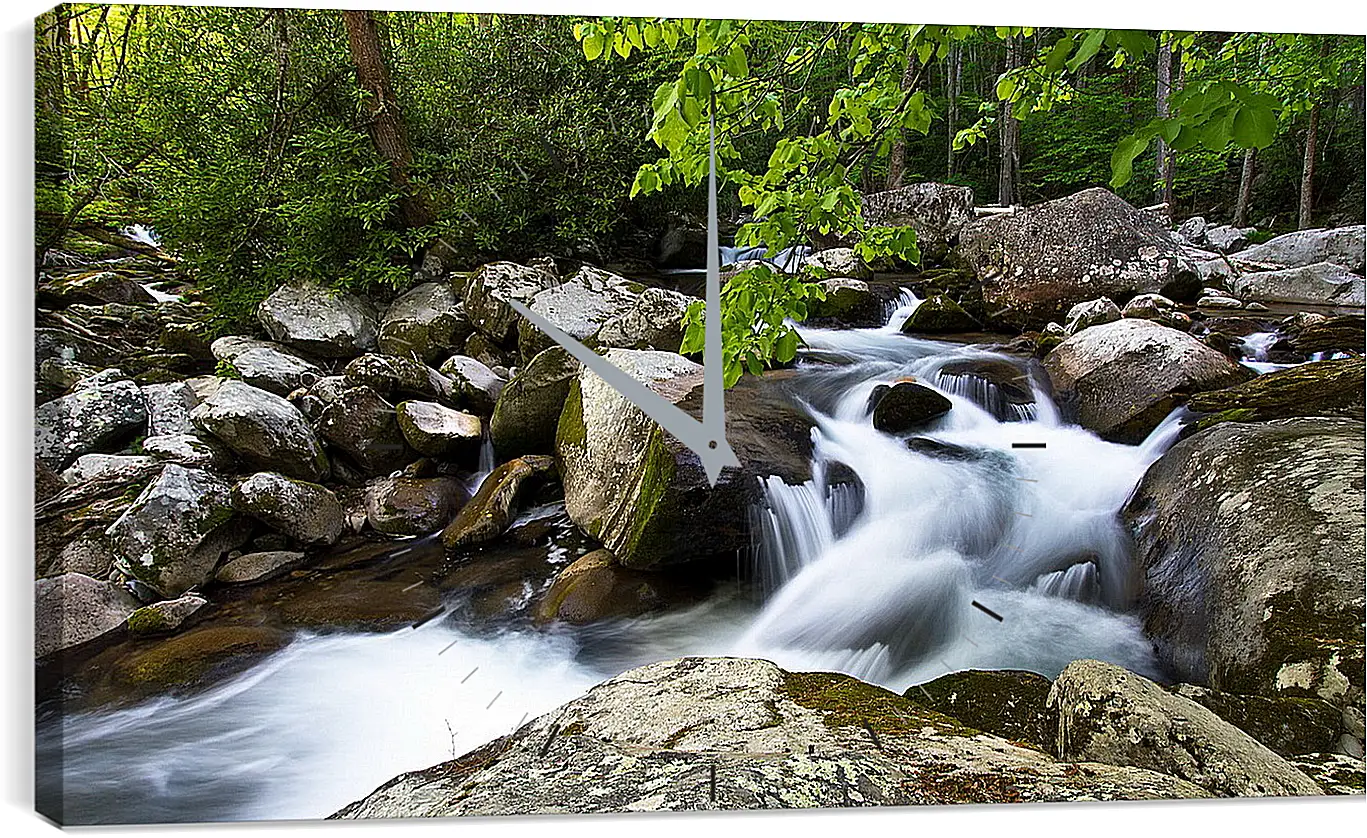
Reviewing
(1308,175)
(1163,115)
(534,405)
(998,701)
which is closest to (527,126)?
(534,405)

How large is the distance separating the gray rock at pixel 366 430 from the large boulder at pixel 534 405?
10.0 inches

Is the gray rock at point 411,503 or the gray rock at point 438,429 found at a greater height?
the gray rock at point 438,429

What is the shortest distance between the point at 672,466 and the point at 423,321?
767 millimetres

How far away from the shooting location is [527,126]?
107 inches

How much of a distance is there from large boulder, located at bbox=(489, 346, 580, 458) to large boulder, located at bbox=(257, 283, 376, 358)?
1.27ft

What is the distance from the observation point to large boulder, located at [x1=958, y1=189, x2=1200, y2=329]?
9.30ft

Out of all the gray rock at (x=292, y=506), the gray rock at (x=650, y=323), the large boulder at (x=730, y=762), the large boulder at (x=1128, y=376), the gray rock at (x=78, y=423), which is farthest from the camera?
the large boulder at (x=1128, y=376)

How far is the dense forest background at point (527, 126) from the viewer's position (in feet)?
8.32

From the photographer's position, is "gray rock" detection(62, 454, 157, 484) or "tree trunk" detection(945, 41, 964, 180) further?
"tree trunk" detection(945, 41, 964, 180)

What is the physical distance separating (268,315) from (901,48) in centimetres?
176

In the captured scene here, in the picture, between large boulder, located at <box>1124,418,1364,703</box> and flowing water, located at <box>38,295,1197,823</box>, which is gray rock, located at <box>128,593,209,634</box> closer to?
flowing water, located at <box>38,295,1197,823</box>

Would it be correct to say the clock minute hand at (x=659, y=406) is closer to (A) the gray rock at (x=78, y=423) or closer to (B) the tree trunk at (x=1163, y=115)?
(A) the gray rock at (x=78, y=423)

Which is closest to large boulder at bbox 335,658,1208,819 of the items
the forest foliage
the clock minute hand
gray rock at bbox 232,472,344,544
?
the clock minute hand

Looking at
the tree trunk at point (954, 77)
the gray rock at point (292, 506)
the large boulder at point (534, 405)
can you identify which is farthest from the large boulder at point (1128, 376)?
the gray rock at point (292, 506)
